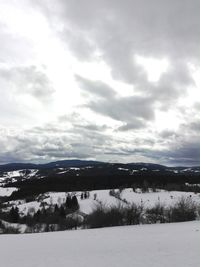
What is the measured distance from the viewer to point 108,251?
12.6 metres

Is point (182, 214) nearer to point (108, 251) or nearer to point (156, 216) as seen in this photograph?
point (156, 216)

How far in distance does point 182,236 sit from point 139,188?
14682 cm

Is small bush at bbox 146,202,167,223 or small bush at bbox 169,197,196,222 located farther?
small bush at bbox 146,202,167,223

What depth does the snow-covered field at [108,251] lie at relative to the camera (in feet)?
34.2

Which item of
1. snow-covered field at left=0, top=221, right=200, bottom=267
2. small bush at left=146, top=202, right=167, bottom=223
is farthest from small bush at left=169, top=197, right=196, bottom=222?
snow-covered field at left=0, top=221, right=200, bottom=267

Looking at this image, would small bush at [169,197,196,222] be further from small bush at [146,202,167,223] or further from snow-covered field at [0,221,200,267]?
snow-covered field at [0,221,200,267]

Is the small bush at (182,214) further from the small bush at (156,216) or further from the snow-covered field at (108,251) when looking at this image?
the snow-covered field at (108,251)

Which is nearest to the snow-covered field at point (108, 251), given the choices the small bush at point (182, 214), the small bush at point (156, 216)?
the small bush at point (182, 214)

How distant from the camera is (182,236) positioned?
15078 mm

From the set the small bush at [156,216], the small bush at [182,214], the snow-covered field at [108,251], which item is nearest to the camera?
the snow-covered field at [108,251]

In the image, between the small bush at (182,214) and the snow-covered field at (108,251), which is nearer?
the snow-covered field at (108,251)

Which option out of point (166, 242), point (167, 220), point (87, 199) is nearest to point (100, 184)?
point (87, 199)

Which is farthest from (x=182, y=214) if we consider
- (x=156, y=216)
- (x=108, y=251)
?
(x=108, y=251)

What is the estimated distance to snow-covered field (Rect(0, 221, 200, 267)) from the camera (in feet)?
34.2
